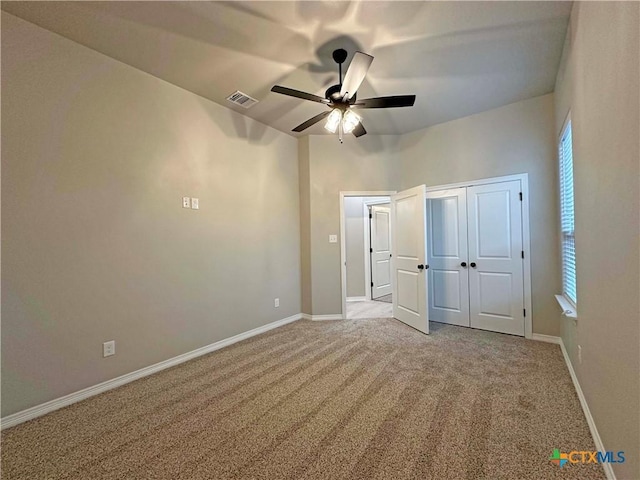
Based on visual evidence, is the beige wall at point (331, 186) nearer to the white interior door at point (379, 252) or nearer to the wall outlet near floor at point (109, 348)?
the white interior door at point (379, 252)

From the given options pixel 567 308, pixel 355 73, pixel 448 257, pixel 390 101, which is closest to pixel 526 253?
pixel 448 257

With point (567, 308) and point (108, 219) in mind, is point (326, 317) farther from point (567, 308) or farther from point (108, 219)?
point (108, 219)

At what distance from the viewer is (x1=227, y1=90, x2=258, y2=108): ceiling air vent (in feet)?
11.0

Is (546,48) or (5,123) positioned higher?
(546,48)

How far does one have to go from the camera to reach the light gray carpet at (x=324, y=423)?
1639 millimetres

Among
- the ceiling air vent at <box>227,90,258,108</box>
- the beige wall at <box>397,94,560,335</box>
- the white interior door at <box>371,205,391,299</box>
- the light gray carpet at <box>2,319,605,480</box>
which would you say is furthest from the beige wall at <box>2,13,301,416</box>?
the white interior door at <box>371,205,391,299</box>

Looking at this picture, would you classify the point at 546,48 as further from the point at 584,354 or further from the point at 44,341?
the point at 44,341

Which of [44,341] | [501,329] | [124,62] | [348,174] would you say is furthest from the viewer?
[348,174]

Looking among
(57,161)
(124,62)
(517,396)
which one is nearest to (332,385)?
(517,396)

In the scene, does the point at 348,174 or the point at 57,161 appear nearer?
the point at 57,161

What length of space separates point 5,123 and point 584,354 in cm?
440

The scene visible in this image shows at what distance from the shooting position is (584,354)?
6.95ft

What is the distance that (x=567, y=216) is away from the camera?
3.00 metres

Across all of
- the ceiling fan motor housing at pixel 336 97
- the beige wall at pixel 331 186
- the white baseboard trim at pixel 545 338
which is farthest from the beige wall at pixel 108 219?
the white baseboard trim at pixel 545 338
